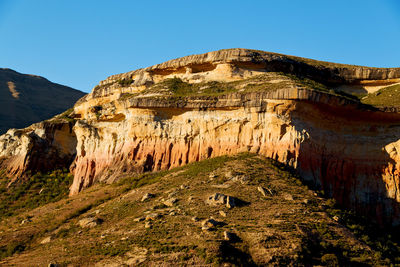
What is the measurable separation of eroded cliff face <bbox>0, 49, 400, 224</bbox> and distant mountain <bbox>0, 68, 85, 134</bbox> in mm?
55490

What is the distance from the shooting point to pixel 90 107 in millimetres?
47906

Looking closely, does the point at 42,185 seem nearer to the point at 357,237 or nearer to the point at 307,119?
the point at 307,119

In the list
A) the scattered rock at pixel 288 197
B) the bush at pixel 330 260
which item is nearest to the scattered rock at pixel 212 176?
the scattered rock at pixel 288 197

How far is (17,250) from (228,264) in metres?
15.4

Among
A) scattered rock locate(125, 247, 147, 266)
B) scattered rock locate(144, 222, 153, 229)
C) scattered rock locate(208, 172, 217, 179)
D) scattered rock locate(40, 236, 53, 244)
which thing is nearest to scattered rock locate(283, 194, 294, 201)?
scattered rock locate(208, 172, 217, 179)

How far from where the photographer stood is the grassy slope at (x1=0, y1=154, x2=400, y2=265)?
1988 centimetres

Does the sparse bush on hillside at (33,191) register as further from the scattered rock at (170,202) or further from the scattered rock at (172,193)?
the scattered rock at (170,202)

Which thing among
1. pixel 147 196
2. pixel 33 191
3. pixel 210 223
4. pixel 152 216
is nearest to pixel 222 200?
pixel 210 223

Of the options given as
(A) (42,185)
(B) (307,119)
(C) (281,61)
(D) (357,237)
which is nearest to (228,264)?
(D) (357,237)

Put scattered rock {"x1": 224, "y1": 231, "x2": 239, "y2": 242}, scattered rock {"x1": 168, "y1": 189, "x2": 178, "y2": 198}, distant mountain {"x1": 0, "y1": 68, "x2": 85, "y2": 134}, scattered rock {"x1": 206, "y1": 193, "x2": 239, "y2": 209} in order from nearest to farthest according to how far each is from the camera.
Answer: scattered rock {"x1": 224, "y1": 231, "x2": 239, "y2": 242} < scattered rock {"x1": 206, "y1": 193, "x2": 239, "y2": 209} < scattered rock {"x1": 168, "y1": 189, "x2": 178, "y2": 198} < distant mountain {"x1": 0, "y1": 68, "x2": 85, "y2": 134}

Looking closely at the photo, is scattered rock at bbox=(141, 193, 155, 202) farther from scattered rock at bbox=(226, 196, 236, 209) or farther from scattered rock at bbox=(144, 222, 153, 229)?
scattered rock at bbox=(226, 196, 236, 209)

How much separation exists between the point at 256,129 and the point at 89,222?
1508cm

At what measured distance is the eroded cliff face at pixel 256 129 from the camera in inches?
1298

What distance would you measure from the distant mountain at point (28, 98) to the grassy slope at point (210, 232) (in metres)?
69.2
